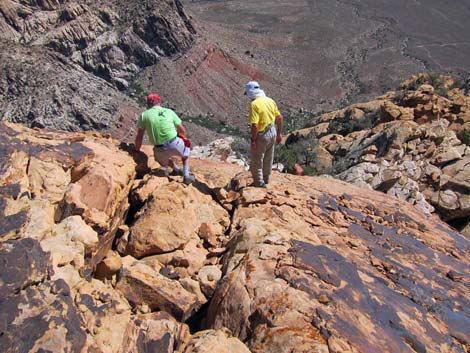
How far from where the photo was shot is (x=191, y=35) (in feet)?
132

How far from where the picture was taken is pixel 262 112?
5.93 metres

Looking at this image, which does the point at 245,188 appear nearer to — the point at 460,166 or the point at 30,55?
the point at 460,166

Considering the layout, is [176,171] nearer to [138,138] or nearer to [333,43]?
[138,138]

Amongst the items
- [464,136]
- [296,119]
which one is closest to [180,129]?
[464,136]

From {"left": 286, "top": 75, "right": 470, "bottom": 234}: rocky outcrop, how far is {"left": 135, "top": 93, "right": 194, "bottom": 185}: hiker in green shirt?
570cm

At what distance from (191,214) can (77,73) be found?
2764 cm

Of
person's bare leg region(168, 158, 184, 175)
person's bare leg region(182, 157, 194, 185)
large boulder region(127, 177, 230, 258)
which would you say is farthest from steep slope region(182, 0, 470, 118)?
large boulder region(127, 177, 230, 258)

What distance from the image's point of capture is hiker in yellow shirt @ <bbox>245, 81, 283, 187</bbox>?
5.91m

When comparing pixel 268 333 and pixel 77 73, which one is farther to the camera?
pixel 77 73

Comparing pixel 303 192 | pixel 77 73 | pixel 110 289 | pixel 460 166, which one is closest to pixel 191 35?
pixel 77 73

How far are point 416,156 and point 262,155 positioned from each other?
Result: 7700 millimetres

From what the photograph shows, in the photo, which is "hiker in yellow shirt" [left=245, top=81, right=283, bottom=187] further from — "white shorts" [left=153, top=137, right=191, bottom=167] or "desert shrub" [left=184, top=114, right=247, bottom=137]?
"desert shrub" [left=184, top=114, right=247, bottom=137]

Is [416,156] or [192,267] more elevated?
[192,267]

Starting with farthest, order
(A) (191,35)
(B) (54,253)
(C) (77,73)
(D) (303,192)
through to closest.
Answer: (A) (191,35), (C) (77,73), (D) (303,192), (B) (54,253)
